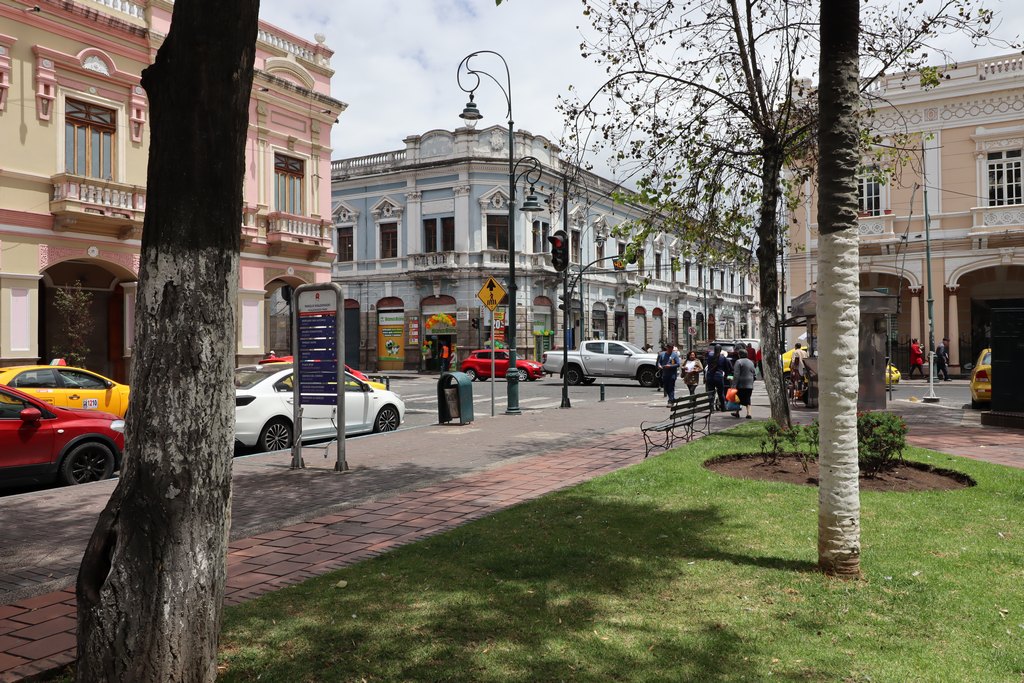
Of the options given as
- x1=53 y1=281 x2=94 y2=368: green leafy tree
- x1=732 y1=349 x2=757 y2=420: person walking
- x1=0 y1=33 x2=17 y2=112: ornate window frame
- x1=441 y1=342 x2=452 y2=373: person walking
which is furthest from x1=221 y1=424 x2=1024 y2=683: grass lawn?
x1=441 y1=342 x2=452 y2=373: person walking

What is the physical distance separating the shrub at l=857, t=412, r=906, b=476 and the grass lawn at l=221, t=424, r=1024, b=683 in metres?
1.36

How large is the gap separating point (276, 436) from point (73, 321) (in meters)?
11.4

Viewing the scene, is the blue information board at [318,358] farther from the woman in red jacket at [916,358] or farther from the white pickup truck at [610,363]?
the woman in red jacket at [916,358]

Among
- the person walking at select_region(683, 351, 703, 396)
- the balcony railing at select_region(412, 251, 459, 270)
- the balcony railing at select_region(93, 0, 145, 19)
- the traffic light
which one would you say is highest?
the balcony railing at select_region(93, 0, 145, 19)

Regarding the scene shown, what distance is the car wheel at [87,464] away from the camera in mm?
9383

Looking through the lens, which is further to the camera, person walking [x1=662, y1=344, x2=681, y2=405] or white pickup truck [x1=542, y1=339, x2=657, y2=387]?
white pickup truck [x1=542, y1=339, x2=657, y2=387]

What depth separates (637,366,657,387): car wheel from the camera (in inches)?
1208

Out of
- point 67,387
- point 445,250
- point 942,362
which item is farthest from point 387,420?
point 445,250

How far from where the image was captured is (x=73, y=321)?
20.6 meters

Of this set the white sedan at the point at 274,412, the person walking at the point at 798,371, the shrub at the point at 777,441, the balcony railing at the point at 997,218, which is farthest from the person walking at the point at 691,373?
the balcony railing at the point at 997,218

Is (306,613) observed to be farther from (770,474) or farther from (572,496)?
(770,474)

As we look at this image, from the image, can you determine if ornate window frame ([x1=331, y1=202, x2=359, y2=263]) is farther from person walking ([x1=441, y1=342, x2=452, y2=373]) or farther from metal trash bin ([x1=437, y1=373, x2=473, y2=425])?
metal trash bin ([x1=437, y1=373, x2=473, y2=425])

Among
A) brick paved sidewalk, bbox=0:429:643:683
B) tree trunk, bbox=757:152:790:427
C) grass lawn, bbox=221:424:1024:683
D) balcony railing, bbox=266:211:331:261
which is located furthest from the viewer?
balcony railing, bbox=266:211:331:261

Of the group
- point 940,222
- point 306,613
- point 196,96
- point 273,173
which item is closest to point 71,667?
point 306,613
